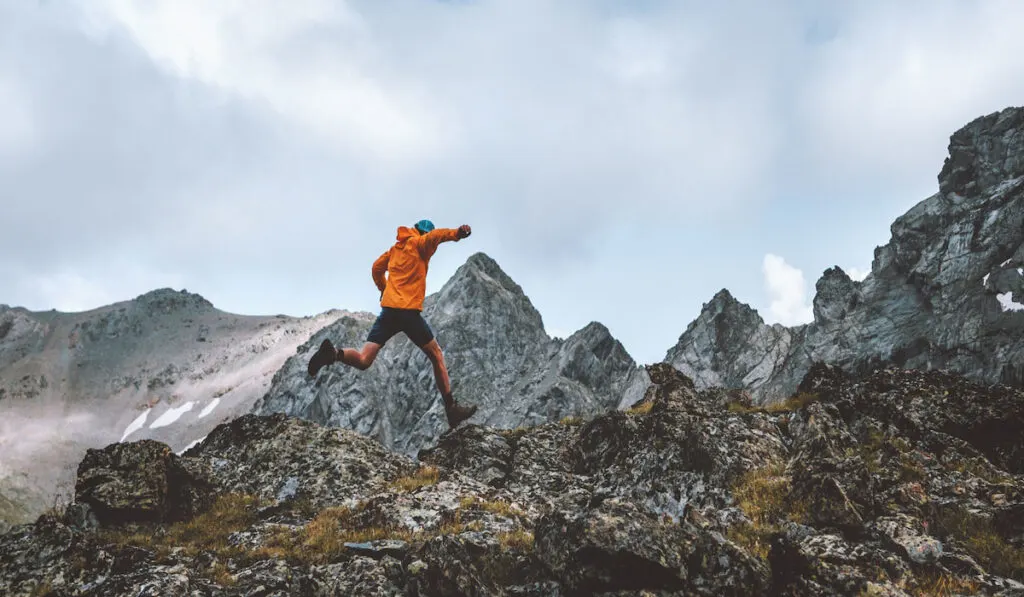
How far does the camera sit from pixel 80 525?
480 inches

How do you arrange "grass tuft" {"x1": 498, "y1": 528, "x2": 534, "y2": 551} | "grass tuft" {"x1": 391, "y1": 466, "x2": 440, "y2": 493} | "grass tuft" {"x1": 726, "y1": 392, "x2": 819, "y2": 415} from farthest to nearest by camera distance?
"grass tuft" {"x1": 726, "y1": 392, "x2": 819, "y2": 415} < "grass tuft" {"x1": 391, "y1": 466, "x2": 440, "y2": 493} < "grass tuft" {"x1": 498, "y1": 528, "x2": 534, "y2": 551}

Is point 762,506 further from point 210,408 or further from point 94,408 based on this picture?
point 94,408

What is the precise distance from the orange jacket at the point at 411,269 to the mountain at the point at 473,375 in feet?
340

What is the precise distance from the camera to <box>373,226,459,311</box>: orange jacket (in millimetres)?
11141

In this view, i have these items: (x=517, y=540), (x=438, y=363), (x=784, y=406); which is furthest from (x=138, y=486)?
(x=784, y=406)

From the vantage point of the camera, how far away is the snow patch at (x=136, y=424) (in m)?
171

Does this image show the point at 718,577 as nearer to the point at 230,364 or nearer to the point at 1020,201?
the point at 1020,201

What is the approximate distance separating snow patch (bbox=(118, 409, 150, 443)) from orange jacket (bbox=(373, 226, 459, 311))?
20193 centimetres

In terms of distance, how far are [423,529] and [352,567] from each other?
7.65ft

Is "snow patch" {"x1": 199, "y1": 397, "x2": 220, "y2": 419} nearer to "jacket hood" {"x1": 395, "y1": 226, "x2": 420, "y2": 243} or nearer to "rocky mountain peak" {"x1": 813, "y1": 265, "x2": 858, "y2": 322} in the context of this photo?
"rocky mountain peak" {"x1": 813, "y1": 265, "x2": 858, "y2": 322}

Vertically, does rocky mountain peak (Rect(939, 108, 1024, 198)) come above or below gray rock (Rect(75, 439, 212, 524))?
above

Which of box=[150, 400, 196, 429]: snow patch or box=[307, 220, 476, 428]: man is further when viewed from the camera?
box=[150, 400, 196, 429]: snow patch

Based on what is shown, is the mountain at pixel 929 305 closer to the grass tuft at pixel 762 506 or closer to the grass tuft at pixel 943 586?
the grass tuft at pixel 762 506

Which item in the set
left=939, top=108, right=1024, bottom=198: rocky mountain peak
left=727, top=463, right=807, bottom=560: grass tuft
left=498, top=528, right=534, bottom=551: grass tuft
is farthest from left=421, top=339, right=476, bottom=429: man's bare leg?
left=939, top=108, right=1024, bottom=198: rocky mountain peak
